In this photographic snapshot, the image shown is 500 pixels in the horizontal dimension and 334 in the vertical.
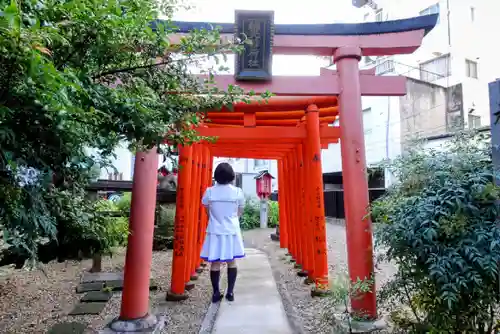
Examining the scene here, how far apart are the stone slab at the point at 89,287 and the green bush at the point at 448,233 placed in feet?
15.0

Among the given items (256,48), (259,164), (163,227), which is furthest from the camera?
(259,164)

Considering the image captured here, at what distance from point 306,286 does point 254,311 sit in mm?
1737

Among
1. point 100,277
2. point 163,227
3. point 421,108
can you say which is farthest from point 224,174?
point 421,108

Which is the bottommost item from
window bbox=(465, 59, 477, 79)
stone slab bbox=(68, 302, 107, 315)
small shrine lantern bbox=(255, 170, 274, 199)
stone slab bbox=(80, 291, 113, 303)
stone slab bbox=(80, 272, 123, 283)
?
stone slab bbox=(68, 302, 107, 315)

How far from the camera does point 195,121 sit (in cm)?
252

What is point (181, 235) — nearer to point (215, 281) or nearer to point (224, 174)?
point (215, 281)

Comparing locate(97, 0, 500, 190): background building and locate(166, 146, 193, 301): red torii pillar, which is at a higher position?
locate(97, 0, 500, 190): background building

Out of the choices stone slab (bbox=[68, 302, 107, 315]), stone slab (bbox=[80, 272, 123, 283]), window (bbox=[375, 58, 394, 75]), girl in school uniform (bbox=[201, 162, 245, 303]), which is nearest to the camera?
girl in school uniform (bbox=[201, 162, 245, 303])

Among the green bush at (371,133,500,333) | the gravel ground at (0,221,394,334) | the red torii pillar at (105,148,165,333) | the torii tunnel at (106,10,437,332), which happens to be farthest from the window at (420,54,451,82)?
the red torii pillar at (105,148,165,333)

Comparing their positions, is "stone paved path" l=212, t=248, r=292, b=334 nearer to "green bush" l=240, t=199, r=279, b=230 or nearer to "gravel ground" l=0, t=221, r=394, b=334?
"gravel ground" l=0, t=221, r=394, b=334

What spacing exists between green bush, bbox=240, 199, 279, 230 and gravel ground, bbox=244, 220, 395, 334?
4.54 m

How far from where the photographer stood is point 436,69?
1614 cm

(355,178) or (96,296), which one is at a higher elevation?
(355,178)

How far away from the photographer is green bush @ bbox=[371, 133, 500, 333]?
230cm
